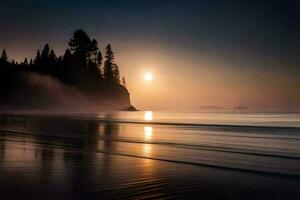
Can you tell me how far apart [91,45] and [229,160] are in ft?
488

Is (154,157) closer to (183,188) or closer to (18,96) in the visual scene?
(183,188)

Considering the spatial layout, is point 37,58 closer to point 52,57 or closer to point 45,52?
point 45,52

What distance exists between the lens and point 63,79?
15812 cm

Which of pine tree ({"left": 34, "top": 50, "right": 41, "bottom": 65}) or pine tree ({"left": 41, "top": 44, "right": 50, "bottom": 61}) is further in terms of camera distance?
pine tree ({"left": 34, "top": 50, "right": 41, "bottom": 65})

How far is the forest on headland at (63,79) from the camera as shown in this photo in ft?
508

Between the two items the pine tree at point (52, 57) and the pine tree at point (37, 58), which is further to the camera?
the pine tree at point (37, 58)

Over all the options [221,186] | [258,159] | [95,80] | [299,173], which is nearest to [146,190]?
[221,186]

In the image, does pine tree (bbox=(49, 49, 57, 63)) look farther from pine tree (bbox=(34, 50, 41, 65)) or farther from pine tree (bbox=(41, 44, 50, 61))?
pine tree (bbox=(34, 50, 41, 65))

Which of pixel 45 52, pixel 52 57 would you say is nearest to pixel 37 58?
pixel 45 52

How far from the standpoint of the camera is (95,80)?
524ft

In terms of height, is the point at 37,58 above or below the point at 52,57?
above

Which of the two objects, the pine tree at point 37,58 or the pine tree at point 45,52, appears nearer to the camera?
the pine tree at point 45,52

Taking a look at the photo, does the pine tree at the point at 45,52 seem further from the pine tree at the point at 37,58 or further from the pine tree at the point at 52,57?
the pine tree at the point at 37,58

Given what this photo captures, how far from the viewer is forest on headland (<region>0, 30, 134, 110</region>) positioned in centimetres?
15488
